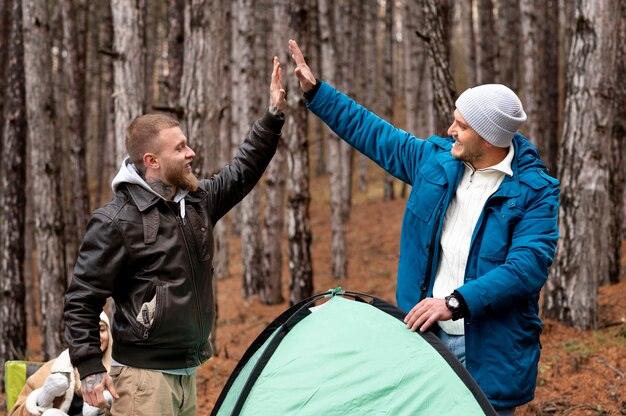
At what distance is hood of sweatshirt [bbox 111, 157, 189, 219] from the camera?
336 cm

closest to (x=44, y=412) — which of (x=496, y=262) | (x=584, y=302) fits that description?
(x=496, y=262)

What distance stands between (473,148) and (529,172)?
297mm

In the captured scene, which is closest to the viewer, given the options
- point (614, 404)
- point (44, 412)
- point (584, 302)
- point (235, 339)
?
point (44, 412)

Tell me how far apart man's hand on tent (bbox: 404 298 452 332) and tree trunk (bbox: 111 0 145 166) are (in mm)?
4811

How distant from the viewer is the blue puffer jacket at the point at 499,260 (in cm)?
324

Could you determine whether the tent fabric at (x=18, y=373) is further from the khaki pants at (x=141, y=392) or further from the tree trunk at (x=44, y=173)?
the tree trunk at (x=44, y=173)

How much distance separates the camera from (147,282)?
10.9 feet

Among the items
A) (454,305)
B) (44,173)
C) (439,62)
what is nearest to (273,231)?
(44,173)

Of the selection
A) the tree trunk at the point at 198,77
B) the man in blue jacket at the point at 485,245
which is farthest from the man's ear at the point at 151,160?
the tree trunk at the point at 198,77

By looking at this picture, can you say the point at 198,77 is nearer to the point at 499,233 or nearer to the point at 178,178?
the point at 178,178

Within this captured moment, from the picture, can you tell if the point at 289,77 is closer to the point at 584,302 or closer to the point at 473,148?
the point at 584,302

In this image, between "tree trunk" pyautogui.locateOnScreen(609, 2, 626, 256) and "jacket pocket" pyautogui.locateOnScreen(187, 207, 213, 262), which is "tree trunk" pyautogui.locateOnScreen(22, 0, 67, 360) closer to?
"jacket pocket" pyautogui.locateOnScreen(187, 207, 213, 262)

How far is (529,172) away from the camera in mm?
3418

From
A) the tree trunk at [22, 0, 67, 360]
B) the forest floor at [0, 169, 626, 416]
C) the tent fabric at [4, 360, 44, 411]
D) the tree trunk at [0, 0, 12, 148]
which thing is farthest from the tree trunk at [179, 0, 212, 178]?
the tree trunk at [0, 0, 12, 148]
